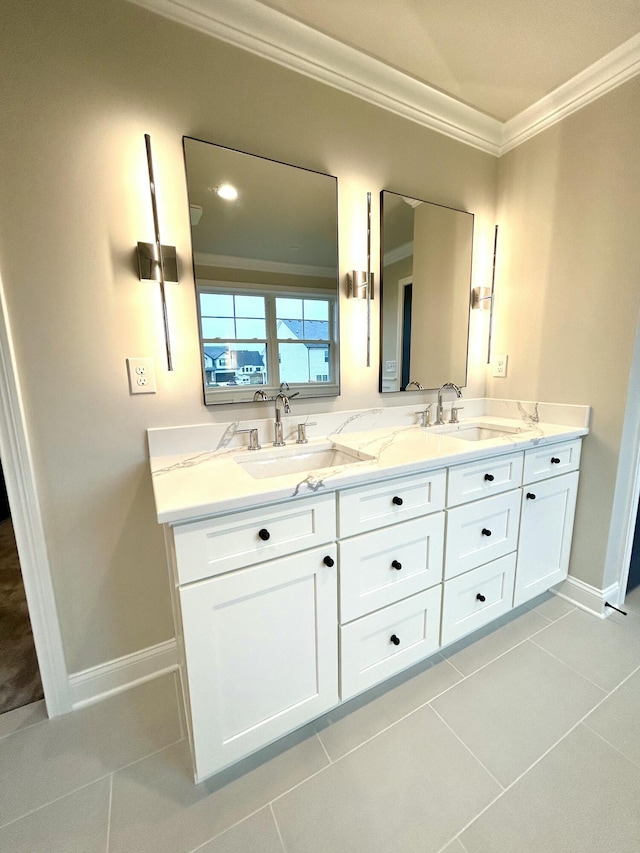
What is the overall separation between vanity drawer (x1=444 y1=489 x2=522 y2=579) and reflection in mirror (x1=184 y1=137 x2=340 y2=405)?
2.65ft

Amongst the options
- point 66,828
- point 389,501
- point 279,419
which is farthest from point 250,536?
point 66,828

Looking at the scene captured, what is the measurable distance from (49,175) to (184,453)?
1.01m

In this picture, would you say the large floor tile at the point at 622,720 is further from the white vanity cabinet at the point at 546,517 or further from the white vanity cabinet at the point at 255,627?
the white vanity cabinet at the point at 255,627

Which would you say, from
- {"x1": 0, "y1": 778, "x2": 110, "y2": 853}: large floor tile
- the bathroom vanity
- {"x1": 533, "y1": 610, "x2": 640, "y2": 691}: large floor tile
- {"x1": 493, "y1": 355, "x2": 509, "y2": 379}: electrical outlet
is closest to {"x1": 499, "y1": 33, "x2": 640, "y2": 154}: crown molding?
{"x1": 493, "y1": 355, "x2": 509, "y2": 379}: electrical outlet

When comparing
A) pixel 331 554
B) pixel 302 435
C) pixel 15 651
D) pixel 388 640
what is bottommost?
pixel 15 651

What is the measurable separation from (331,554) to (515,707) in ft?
3.20

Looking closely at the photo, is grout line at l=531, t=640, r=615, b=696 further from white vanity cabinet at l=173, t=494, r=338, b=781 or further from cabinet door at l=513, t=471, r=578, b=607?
white vanity cabinet at l=173, t=494, r=338, b=781

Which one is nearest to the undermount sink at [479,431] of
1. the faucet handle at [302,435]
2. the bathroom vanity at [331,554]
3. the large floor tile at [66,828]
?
the bathroom vanity at [331,554]

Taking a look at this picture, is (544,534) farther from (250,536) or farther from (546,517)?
(250,536)

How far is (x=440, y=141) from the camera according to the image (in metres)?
1.79

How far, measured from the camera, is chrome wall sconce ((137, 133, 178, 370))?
48.6 inches

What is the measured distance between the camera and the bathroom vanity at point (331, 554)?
0.97 metres

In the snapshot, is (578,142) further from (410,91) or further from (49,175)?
(49,175)

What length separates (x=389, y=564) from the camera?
1.26 m
